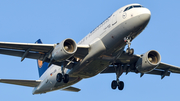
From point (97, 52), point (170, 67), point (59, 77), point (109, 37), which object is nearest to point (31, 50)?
point (59, 77)

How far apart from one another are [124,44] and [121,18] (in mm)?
2271

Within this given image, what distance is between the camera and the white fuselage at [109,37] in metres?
25.6

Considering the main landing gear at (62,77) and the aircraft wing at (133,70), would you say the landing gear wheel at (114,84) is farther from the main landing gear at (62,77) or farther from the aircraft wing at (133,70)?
the main landing gear at (62,77)

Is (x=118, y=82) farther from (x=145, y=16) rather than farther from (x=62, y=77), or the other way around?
(x=145, y=16)

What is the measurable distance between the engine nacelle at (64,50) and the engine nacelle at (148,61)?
7.49 meters

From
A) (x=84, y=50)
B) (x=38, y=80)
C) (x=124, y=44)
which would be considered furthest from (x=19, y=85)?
(x=124, y=44)

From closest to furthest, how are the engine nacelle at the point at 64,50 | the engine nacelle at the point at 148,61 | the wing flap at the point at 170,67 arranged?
the engine nacelle at the point at 64,50 → the engine nacelle at the point at 148,61 → the wing flap at the point at 170,67

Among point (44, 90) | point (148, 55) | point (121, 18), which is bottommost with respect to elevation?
point (44, 90)

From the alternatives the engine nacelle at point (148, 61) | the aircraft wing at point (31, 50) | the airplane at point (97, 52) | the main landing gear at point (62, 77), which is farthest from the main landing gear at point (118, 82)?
the aircraft wing at point (31, 50)

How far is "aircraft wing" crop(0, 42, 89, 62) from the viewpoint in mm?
27477

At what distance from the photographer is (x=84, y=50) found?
2762 centimetres

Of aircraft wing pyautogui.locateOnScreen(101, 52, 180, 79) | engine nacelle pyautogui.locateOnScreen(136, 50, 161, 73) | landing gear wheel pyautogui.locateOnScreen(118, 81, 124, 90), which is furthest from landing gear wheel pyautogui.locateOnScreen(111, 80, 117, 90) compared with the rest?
engine nacelle pyautogui.locateOnScreen(136, 50, 161, 73)

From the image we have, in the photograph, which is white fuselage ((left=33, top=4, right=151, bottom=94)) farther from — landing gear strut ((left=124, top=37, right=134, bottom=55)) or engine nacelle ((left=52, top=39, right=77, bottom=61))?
engine nacelle ((left=52, top=39, right=77, bottom=61))

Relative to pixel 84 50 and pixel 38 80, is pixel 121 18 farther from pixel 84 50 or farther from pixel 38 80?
pixel 38 80
